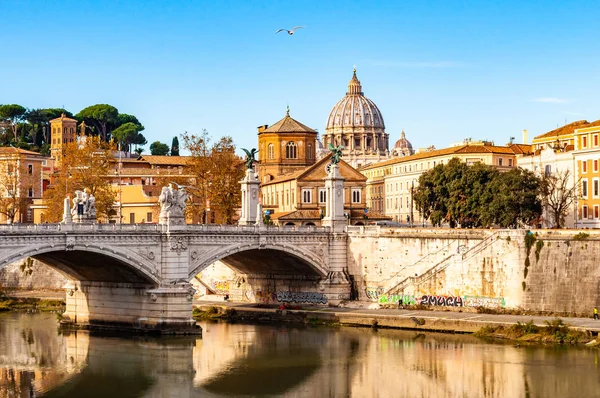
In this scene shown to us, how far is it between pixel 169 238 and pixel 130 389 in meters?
13.0

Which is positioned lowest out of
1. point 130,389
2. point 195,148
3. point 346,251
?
point 130,389

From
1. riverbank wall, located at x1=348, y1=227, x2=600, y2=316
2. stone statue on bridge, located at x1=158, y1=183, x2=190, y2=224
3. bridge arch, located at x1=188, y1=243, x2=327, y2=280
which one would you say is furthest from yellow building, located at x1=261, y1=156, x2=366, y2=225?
stone statue on bridge, located at x1=158, y1=183, x2=190, y2=224

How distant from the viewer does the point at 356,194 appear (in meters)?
89.3

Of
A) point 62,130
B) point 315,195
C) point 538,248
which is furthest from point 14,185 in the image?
point 538,248

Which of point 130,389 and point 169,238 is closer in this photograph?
point 130,389

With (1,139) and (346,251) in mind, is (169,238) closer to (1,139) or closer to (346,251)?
(346,251)

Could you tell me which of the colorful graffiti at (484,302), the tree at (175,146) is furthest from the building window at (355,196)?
the tree at (175,146)

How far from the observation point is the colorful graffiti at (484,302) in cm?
5818

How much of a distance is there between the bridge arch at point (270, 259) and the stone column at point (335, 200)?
2.21 metres

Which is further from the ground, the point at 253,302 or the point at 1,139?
the point at 1,139

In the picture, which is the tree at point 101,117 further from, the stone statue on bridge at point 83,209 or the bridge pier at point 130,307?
the bridge pier at point 130,307

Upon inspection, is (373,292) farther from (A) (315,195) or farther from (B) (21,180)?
(B) (21,180)

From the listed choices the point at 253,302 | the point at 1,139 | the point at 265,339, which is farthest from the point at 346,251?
the point at 1,139

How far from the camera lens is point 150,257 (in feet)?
186
